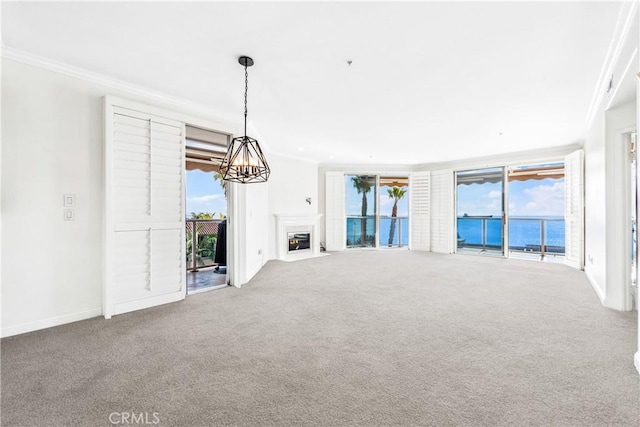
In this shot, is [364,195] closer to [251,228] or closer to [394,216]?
[394,216]

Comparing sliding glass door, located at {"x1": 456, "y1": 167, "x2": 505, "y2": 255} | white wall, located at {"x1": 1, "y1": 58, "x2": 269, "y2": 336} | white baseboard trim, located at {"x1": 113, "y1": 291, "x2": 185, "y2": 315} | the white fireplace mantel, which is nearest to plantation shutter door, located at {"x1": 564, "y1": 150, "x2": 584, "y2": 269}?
sliding glass door, located at {"x1": 456, "y1": 167, "x2": 505, "y2": 255}

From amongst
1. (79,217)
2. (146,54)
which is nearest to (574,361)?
(146,54)

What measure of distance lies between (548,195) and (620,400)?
788 cm

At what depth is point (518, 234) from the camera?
764 cm

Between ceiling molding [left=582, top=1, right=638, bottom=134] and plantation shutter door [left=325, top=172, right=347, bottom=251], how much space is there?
17.2 feet

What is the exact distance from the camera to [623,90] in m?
2.54

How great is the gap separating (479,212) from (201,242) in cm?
693

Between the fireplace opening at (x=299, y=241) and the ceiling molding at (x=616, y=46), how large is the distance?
17.8 ft

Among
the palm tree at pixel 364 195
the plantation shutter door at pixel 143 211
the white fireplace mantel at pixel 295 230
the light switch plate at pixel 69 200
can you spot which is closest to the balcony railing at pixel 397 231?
the palm tree at pixel 364 195

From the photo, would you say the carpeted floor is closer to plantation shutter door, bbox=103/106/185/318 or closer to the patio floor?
plantation shutter door, bbox=103/106/185/318

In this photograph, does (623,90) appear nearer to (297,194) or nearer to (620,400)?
(620,400)

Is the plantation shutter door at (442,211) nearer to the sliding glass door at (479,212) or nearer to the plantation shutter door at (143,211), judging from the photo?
the sliding glass door at (479,212)

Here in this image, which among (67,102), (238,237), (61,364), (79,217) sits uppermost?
(67,102)

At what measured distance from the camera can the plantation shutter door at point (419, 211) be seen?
7.74m
